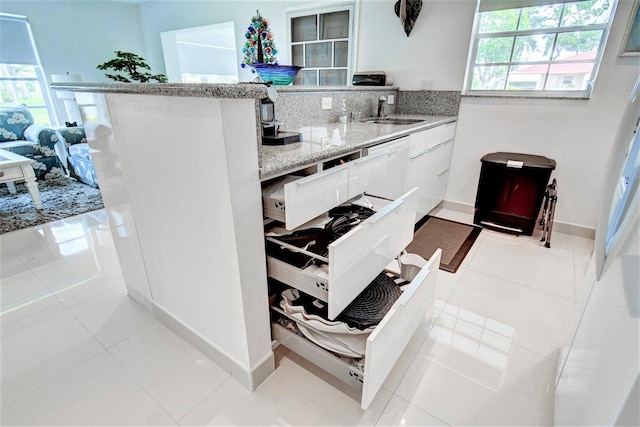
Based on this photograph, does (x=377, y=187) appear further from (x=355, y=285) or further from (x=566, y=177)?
(x=566, y=177)

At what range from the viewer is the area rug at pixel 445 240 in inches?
88.4

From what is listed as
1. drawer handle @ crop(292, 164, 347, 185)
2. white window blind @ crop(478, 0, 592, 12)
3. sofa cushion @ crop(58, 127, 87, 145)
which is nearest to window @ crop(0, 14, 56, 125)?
sofa cushion @ crop(58, 127, 87, 145)

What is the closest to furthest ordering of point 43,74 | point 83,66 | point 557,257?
point 557,257 → point 43,74 → point 83,66

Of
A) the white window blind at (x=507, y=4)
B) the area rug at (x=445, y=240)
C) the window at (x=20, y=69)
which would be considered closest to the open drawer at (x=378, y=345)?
the area rug at (x=445, y=240)

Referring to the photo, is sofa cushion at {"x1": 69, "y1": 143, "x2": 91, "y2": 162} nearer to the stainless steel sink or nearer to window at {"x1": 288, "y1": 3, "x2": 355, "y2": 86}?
window at {"x1": 288, "y1": 3, "x2": 355, "y2": 86}

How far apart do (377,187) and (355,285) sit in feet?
2.59

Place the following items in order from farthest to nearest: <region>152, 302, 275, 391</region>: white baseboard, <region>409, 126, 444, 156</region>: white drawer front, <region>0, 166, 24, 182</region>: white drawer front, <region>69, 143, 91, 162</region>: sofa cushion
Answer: <region>69, 143, 91, 162</region>: sofa cushion < <region>0, 166, 24, 182</region>: white drawer front < <region>409, 126, 444, 156</region>: white drawer front < <region>152, 302, 275, 391</region>: white baseboard

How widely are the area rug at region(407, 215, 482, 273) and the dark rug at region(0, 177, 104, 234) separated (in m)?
3.17

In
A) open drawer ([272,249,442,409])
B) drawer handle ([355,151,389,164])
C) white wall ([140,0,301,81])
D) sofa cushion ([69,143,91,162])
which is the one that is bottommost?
open drawer ([272,249,442,409])

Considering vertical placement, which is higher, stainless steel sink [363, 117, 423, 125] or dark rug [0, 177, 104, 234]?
stainless steel sink [363, 117, 423, 125]

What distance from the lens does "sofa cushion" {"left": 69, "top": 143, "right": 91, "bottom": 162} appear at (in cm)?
367

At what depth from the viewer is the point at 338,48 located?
138 inches

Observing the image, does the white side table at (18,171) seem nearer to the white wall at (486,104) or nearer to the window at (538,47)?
the white wall at (486,104)

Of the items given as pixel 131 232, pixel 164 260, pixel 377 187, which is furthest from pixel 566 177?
pixel 131 232
